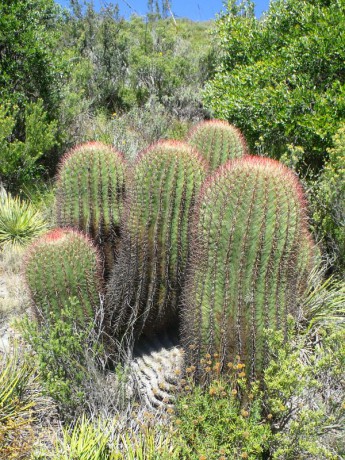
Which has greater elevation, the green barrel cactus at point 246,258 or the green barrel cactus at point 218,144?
the green barrel cactus at point 218,144

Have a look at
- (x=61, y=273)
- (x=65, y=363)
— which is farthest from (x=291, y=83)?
(x=65, y=363)

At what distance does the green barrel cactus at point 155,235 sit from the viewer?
3666mm

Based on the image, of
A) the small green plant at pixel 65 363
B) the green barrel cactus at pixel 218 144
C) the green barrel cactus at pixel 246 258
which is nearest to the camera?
the green barrel cactus at pixel 246 258

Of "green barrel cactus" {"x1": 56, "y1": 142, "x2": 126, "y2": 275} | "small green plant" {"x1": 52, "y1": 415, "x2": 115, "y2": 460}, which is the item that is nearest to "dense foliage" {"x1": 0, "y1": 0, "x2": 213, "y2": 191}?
"green barrel cactus" {"x1": 56, "y1": 142, "x2": 126, "y2": 275}

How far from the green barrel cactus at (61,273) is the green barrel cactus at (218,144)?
156 centimetres

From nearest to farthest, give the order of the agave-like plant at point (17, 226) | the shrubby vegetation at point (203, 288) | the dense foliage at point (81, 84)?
the shrubby vegetation at point (203, 288) < the agave-like plant at point (17, 226) < the dense foliage at point (81, 84)

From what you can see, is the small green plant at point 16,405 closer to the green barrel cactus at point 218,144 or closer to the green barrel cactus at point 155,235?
the green barrel cactus at point 155,235

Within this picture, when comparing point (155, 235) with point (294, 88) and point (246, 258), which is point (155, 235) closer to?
point (246, 258)

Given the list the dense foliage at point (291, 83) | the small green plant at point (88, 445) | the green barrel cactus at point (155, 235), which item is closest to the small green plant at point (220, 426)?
the small green plant at point (88, 445)

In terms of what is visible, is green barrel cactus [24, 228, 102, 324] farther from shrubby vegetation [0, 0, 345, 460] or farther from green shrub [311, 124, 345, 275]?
green shrub [311, 124, 345, 275]

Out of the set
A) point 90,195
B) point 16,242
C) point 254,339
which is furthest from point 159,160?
point 16,242

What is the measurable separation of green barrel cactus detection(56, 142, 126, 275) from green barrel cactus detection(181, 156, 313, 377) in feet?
4.34

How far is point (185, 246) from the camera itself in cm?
375

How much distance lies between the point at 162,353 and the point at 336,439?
5.25 feet
